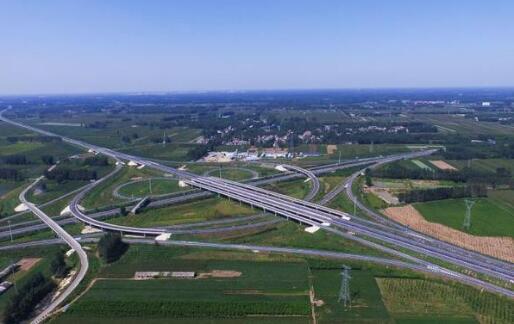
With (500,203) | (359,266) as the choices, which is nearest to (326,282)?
(359,266)

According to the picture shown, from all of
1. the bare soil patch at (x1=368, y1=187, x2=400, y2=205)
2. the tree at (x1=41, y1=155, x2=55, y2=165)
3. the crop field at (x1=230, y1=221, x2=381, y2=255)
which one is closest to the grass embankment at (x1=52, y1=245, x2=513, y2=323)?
the crop field at (x1=230, y1=221, x2=381, y2=255)

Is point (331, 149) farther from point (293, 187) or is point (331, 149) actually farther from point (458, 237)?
point (458, 237)

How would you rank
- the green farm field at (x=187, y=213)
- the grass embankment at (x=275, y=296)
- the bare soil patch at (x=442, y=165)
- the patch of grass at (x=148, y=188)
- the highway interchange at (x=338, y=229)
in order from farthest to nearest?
the bare soil patch at (x=442, y=165)
the patch of grass at (x=148, y=188)
the green farm field at (x=187, y=213)
the highway interchange at (x=338, y=229)
the grass embankment at (x=275, y=296)

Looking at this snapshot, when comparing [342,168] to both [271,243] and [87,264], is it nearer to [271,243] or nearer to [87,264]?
[271,243]

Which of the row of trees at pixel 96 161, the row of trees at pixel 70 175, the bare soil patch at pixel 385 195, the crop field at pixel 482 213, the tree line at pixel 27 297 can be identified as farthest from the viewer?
the row of trees at pixel 96 161

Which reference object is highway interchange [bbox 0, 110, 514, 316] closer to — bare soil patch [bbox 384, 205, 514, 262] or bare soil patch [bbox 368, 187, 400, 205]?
bare soil patch [bbox 384, 205, 514, 262]

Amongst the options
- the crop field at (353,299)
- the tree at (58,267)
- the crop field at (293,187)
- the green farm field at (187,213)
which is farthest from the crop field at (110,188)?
the crop field at (353,299)

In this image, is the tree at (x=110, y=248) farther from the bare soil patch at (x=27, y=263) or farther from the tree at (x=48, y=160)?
the tree at (x=48, y=160)
